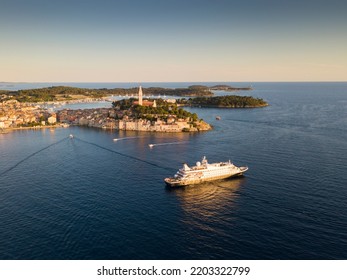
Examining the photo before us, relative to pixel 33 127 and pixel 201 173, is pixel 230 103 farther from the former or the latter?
pixel 201 173

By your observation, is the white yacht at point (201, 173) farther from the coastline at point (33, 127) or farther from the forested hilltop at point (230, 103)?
the forested hilltop at point (230, 103)

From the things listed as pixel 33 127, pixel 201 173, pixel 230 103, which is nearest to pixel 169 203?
pixel 201 173

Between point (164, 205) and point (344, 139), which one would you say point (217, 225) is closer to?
point (164, 205)

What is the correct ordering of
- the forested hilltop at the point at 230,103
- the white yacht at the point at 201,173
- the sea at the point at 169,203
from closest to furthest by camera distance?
1. the sea at the point at 169,203
2. the white yacht at the point at 201,173
3. the forested hilltop at the point at 230,103

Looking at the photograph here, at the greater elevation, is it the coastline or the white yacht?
the coastline

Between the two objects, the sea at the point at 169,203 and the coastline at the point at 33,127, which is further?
the coastline at the point at 33,127

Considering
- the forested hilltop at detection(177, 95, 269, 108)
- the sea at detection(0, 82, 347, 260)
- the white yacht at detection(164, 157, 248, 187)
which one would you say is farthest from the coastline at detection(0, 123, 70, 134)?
the forested hilltop at detection(177, 95, 269, 108)

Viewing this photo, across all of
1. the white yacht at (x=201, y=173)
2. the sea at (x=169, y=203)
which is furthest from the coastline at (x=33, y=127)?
the white yacht at (x=201, y=173)

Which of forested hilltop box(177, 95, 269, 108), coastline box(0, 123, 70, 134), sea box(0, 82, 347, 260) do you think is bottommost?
sea box(0, 82, 347, 260)

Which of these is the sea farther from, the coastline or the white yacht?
the coastline
